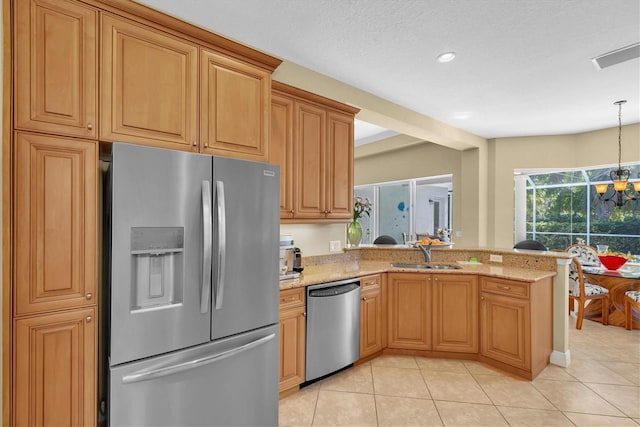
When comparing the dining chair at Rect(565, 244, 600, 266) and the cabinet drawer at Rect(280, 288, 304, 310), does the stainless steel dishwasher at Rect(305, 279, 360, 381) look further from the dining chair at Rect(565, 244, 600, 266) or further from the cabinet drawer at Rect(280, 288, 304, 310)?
the dining chair at Rect(565, 244, 600, 266)

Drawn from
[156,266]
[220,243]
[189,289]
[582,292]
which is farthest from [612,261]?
[156,266]

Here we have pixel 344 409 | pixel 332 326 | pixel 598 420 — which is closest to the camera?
pixel 598 420

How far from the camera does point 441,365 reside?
315 cm

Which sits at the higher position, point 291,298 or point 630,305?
point 291,298

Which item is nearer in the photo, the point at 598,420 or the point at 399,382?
the point at 598,420

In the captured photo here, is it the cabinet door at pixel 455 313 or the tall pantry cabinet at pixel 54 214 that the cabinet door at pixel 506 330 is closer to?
the cabinet door at pixel 455 313

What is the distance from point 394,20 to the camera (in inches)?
87.3

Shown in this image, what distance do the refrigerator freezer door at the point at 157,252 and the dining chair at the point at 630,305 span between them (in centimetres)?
489

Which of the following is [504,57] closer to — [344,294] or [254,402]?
[344,294]

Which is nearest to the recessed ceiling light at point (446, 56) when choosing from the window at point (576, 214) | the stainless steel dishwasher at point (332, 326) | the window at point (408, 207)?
the stainless steel dishwasher at point (332, 326)

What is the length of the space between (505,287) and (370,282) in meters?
1.22

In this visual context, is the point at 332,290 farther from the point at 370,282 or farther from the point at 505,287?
the point at 505,287

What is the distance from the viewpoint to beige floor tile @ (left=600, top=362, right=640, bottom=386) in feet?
9.52

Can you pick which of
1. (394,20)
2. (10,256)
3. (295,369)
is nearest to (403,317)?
(295,369)
